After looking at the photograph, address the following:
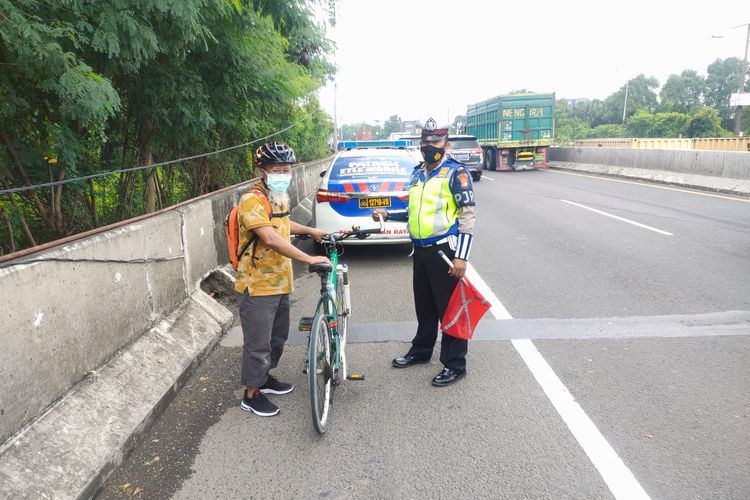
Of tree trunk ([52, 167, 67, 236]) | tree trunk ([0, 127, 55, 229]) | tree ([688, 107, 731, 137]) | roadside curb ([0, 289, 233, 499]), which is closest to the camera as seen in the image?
roadside curb ([0, 289, 233, 499])

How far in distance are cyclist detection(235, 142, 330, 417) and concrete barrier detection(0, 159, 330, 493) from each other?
67cm

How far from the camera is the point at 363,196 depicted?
26.1ft

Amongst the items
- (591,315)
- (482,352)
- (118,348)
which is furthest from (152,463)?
(591,315)

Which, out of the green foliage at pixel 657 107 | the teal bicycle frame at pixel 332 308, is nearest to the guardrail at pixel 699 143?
the teal bicycle frame at pixel 332 308

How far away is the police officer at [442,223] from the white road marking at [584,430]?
0.63 m

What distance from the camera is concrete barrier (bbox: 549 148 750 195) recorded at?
15.8 metres

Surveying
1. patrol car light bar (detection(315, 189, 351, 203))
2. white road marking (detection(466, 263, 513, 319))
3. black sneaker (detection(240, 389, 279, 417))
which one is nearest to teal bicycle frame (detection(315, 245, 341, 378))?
black sneaker (detection(240, 389, 279, 417))

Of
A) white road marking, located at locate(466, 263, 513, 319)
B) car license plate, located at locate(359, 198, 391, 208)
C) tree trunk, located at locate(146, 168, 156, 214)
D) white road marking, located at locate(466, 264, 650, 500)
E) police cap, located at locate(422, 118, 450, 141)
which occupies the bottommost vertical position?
white road marking, located at locate(466, 264, 650, 500)

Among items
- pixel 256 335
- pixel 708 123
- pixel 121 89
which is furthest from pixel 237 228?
pixel 708 123

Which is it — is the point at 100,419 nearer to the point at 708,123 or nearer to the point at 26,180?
the point at 26,180

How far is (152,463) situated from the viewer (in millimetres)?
3244

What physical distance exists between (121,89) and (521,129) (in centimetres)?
2404

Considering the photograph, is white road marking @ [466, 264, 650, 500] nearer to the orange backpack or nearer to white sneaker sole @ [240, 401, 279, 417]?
white sneaker sole @ [240, 401, 279, 417]

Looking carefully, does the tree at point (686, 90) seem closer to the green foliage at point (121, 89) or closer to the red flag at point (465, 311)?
the green foliage at point (121, 89)
